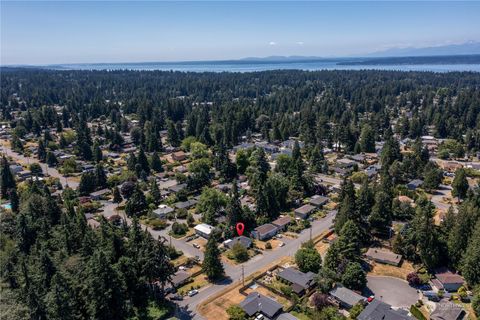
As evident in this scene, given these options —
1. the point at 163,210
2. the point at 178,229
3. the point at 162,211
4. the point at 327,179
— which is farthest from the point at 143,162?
the point at 327,179

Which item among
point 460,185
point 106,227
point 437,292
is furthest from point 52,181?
point 460,185

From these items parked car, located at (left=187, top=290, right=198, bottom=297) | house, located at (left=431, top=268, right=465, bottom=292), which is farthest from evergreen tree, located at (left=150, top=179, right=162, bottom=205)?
house, located at (left=431, top=268, right=465, bottom=292)

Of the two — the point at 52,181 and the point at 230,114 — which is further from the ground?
the point at 230,114

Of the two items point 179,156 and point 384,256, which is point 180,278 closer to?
point 384,256

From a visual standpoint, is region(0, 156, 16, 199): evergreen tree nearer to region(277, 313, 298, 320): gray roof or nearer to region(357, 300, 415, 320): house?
region(277, 313, 298, 320): gray roof

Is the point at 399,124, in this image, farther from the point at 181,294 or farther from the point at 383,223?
the point at 181,294

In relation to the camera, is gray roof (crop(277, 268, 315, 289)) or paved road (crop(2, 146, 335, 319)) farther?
gray roof (crop(277, 268, 315, 289))
